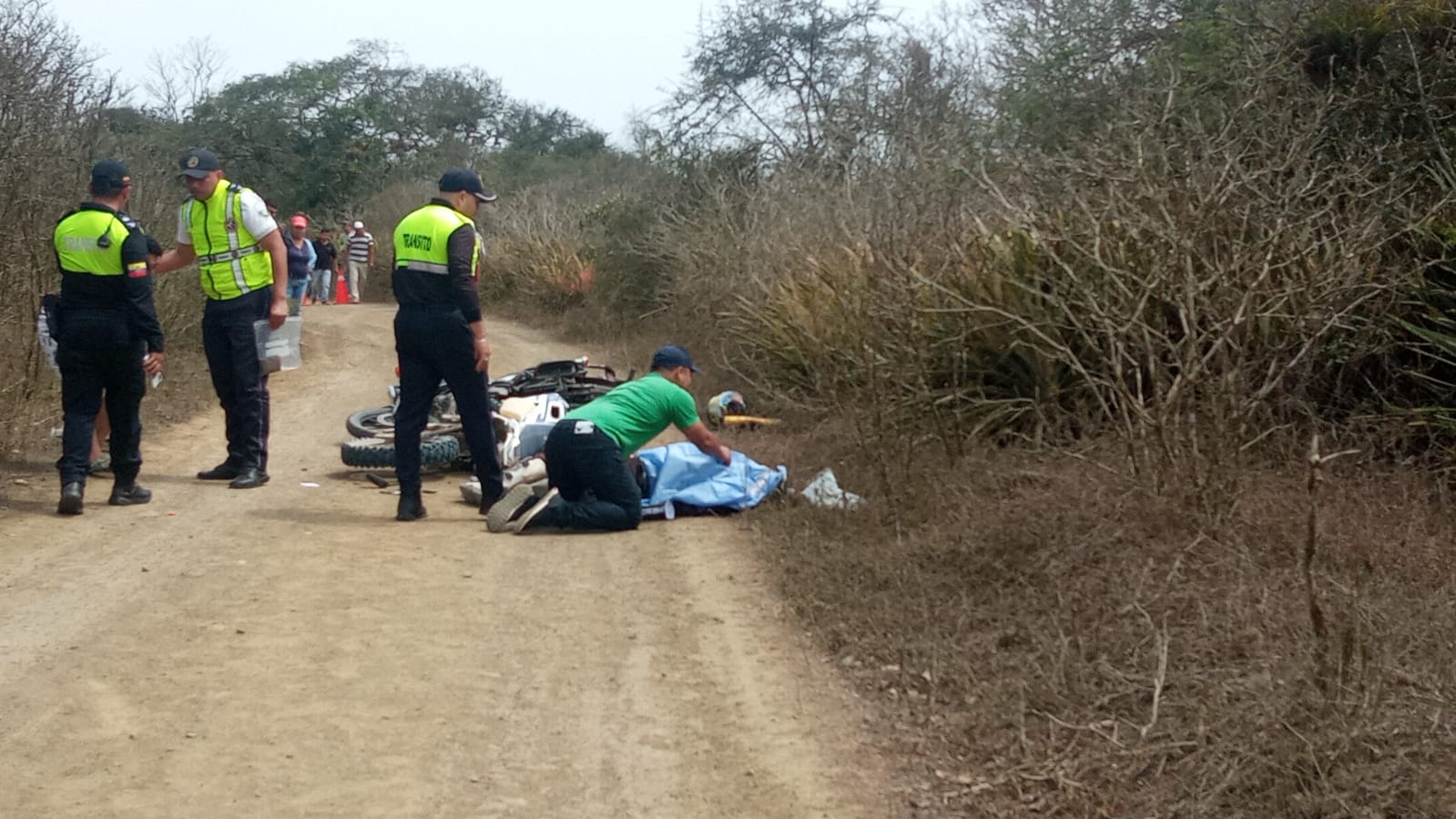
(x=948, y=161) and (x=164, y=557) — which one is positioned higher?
(x=948, y=161)

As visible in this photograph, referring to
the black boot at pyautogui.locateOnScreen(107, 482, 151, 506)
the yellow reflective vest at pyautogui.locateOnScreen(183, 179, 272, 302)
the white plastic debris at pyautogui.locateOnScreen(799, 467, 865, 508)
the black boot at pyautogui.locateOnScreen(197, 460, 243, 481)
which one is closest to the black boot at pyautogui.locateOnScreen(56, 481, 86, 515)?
the black boot at pyautogui.locateOnScreen(107, 482, 151, 506)

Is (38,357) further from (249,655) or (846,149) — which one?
(846,149)

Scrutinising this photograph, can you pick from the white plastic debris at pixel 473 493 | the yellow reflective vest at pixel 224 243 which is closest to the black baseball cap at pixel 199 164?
the yellow reflective vest at pixel 224 243

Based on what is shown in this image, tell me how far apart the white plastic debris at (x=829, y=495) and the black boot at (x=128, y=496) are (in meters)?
3.80

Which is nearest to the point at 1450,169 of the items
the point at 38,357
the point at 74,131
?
the point at 38,357

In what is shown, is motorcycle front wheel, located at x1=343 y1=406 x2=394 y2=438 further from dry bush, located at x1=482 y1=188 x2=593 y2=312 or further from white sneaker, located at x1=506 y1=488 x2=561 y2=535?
dry bush, located at x1=482 y1=188 x2=593 y2=312

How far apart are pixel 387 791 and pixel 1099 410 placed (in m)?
5.24

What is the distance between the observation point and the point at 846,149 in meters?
17.4

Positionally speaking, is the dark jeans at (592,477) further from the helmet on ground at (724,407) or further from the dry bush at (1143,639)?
the helmet on ground at (724,407)

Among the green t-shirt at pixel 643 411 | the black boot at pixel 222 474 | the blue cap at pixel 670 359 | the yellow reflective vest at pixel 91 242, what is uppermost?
the yellow reflective vest at pixel 91 242

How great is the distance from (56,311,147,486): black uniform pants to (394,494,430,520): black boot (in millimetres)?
1528

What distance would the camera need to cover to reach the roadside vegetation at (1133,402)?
4.53 m

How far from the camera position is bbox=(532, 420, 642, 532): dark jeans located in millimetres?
8070

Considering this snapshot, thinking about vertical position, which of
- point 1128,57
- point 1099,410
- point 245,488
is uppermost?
point 1128,57
